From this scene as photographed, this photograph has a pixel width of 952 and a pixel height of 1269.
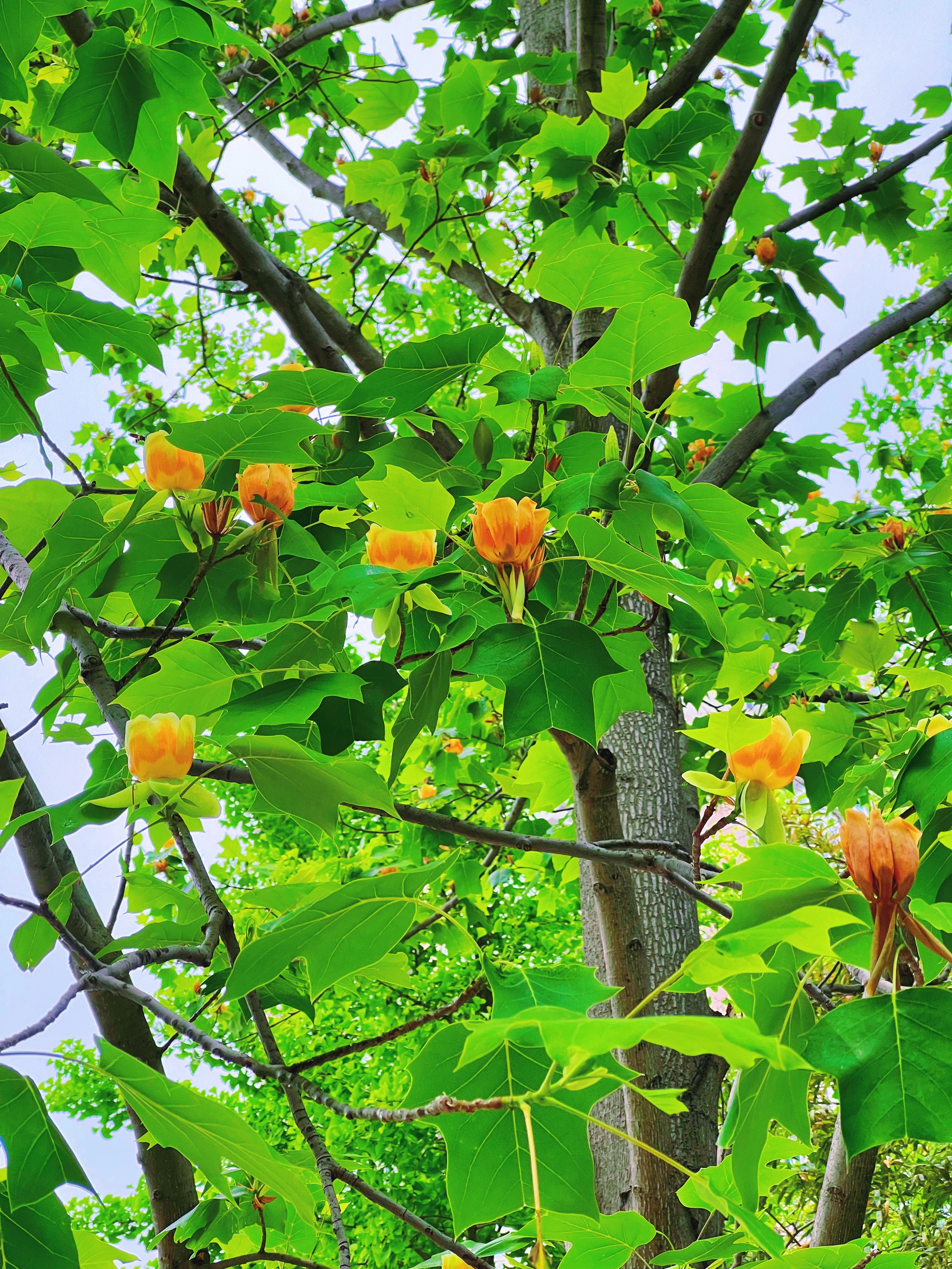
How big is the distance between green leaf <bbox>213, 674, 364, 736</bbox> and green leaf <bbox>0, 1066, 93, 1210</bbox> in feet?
0.83

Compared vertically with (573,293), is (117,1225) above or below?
below

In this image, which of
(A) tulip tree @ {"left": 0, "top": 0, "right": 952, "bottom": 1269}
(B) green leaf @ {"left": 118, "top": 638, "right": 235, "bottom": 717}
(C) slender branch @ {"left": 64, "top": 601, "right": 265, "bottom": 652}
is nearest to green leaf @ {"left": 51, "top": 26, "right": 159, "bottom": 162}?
(A) tulip tree @ {"left": 0, "top": 0, "right": 952, "bottom": 1269}

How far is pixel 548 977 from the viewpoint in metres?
0.55

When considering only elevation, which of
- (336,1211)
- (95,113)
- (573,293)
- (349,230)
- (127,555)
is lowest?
(336,1211)

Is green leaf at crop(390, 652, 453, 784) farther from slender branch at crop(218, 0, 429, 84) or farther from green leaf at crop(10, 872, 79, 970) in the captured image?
slender branch at crop(218, 0, 429, 84)

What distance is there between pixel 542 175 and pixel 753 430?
64 cm

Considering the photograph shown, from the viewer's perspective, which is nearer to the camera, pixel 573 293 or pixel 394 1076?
pixel 573 293

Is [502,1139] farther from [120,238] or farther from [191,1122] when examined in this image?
[120,238]

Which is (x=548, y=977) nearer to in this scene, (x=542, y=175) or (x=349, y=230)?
(x=542, y=175)

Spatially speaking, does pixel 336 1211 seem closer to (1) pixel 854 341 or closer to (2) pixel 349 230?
(1) pixel 854 341

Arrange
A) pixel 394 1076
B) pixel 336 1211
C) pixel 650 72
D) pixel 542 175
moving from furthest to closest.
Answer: pixel 394 1076
pixel 650 72
pixel 542 175
pixel 336 1211

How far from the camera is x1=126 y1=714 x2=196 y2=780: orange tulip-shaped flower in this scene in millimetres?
686

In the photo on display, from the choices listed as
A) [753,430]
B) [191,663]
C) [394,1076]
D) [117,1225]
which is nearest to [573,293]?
[191,663]

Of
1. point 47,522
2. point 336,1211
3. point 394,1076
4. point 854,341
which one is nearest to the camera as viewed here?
point 336,1211
